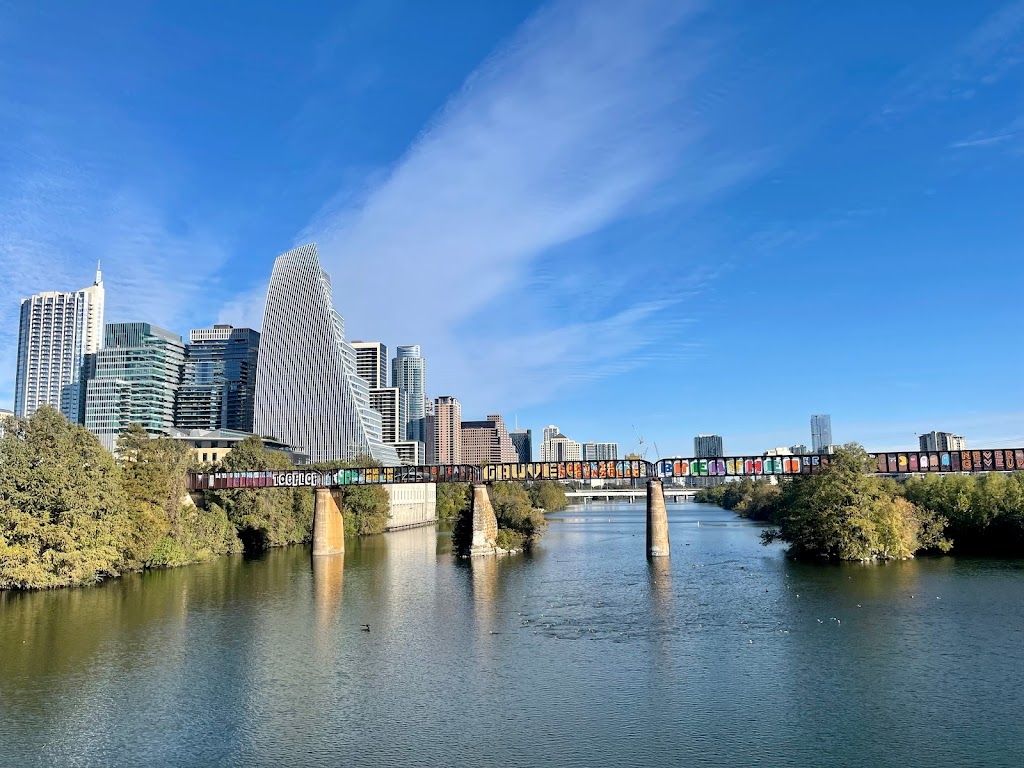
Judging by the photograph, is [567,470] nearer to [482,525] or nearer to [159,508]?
[482,525]

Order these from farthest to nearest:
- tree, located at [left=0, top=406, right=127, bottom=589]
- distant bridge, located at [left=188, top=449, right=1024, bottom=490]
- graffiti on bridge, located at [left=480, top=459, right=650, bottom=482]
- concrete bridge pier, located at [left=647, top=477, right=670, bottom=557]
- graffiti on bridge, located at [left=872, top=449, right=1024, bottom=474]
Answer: graffiti on bridge, located at [left=480, top=459, right=650, bottom=482] → concrete bridge pier, located at [left=647, top=477, right=670, bottom=557] → distant bridge, located at [left=188, top=449, right=1024, bottom=490] → graffiti on bridge, located at [left=872, top=449, right=1024, bottom=474] → tree, located at [left=0, top=406, right=127, bottom=589]

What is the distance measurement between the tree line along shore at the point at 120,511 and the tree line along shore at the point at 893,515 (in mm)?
38255

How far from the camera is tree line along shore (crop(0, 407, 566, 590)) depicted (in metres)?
66.6

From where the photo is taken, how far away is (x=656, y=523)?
96.9 metres

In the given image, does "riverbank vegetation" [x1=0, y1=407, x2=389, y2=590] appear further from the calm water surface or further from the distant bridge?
the distant bridge

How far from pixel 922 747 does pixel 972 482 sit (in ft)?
247

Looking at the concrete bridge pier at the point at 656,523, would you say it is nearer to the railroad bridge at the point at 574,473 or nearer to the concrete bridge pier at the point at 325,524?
the railroad bridge at the point at 574,473

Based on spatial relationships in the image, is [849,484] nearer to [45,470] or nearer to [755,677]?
[755,677]

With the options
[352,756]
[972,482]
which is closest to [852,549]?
[972,482]

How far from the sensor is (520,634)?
167 ft

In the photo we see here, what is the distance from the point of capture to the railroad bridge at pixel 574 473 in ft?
286

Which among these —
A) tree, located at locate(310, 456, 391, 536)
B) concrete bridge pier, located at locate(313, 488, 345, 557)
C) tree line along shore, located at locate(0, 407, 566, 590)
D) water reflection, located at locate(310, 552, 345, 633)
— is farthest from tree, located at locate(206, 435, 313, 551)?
water reflection, located at locate(310, 552, 345, 633)

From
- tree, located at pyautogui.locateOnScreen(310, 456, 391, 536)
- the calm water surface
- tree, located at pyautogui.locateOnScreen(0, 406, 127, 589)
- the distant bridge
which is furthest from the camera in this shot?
tree, located at pyautogui.locateOnScreen(310, 456, 391, 536)

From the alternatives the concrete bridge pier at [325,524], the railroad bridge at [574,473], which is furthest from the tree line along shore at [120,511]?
the concrete bridge pier at [325,524]
